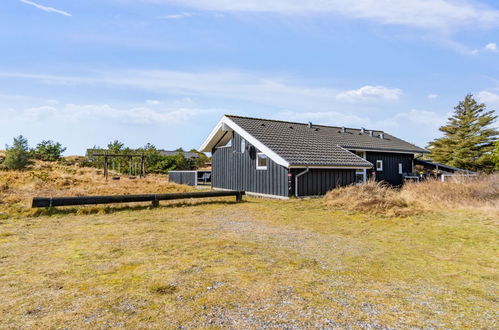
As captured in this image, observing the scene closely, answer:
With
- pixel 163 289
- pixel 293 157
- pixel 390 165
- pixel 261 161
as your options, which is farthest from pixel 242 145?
pixel 163 289

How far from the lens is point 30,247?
672cm

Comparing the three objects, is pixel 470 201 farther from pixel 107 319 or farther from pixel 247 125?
pixel 107 319

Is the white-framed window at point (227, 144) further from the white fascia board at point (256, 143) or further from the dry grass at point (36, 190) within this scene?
the dry grass at point (36, 190)

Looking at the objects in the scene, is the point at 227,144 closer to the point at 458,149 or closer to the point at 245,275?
the point at 245,275

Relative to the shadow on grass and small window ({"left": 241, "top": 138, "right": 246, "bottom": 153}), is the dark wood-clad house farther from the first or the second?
the shadow on grass

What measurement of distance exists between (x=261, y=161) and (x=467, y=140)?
114ft

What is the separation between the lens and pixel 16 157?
29.8 meters

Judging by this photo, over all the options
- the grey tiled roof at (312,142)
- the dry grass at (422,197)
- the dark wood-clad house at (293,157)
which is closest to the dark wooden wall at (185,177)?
the dark wood-clad house at (293,157)

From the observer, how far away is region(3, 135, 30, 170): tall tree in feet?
96.8

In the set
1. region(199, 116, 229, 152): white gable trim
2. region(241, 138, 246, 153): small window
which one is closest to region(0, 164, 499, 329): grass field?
region(241, 138, 246, 153): small window

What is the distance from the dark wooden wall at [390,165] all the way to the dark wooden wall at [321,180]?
17.6 ft

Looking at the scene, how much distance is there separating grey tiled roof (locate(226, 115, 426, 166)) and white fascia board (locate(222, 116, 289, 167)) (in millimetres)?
221

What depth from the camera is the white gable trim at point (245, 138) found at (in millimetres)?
16087

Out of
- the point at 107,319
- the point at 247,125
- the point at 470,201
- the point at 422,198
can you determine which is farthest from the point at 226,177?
the point at 107,319
